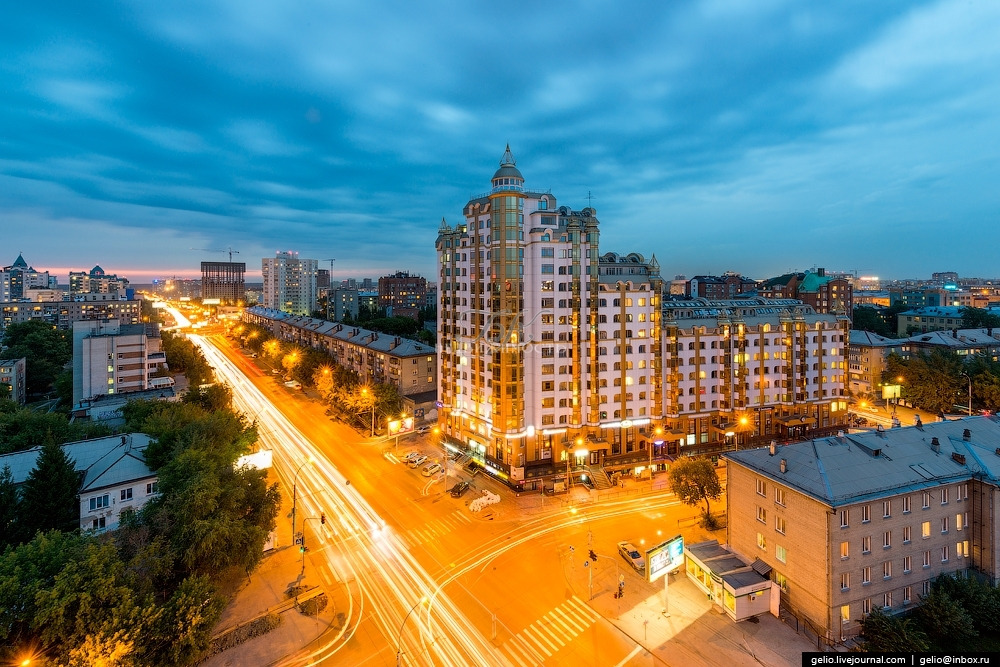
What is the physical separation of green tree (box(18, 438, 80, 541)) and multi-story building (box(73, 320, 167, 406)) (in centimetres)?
5487

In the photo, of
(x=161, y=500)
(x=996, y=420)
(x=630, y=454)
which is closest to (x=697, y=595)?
(x=630, y=454)

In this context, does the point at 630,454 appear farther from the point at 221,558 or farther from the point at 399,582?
the point at 221,558

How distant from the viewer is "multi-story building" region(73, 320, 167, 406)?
80.1m

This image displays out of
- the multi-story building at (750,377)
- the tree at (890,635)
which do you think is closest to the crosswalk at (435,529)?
the tree at (890,635)

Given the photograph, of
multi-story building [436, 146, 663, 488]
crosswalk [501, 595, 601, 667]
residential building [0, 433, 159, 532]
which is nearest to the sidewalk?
residential building [0, 433, 159, 532]

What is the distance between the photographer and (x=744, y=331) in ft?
227

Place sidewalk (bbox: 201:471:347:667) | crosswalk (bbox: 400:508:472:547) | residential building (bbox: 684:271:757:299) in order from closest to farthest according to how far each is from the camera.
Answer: sidewalk (bbox: 201:471:347:667), crosswalk (bbox: 400:508:472:547), residential building (bbox: 684:271:757:299)

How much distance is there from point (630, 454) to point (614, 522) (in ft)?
61.1

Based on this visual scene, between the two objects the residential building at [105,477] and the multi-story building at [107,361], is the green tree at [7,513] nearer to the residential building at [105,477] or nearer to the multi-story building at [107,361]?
the residential building at [105,477]

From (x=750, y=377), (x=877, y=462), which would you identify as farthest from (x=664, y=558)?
(x=750, y=377)

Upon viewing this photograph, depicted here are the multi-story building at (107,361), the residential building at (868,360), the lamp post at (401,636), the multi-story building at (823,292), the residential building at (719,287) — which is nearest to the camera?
the lamp post at (401,636)

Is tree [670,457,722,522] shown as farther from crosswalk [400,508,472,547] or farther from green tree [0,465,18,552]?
green tree [0,465,18,552]

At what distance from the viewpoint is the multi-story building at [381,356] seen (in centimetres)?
8500

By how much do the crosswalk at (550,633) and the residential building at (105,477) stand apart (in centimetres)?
3264
